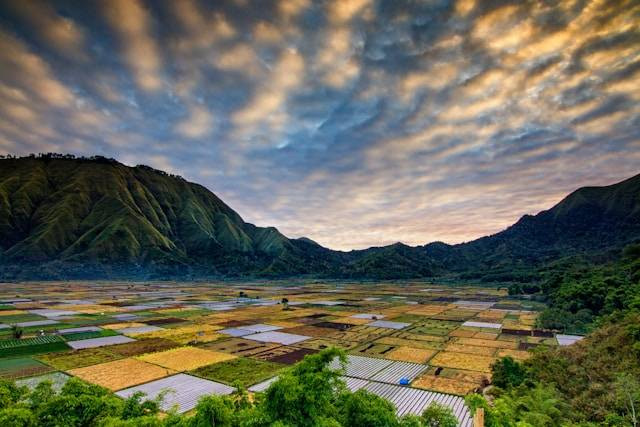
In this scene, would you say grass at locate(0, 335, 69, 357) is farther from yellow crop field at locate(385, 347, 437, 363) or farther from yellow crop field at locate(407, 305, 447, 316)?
yellow crop field at locate(407, 305, 447, 316)

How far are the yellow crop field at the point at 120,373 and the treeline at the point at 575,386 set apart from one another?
110 feet

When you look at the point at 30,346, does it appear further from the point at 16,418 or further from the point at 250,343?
the point at 16,418

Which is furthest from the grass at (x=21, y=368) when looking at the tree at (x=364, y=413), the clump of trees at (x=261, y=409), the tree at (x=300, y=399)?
the tree at (x=364, y=413)

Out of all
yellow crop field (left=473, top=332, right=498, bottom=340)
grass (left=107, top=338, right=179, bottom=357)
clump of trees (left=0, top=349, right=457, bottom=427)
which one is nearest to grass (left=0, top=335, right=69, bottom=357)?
grass (left=107, top=338, right=179, bottom=357)

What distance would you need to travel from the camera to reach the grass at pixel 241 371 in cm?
3594

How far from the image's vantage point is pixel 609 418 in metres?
21.9

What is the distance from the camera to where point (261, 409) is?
1533 centimetres

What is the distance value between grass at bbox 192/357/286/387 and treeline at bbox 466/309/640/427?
23.4 meters

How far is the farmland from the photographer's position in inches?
1443

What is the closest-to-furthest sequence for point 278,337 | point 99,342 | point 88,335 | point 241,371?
1. point 241,371
2. point 99,342
3. point 88,335
4. point 278,337

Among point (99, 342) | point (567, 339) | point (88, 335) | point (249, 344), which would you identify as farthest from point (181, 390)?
point (567, 339)

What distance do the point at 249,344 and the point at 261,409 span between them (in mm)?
40848

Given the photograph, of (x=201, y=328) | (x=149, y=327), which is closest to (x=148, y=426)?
(x=201, y=328)

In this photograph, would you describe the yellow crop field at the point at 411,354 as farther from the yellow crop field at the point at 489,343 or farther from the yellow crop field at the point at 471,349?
the yellow crop field at the point at 489,343
